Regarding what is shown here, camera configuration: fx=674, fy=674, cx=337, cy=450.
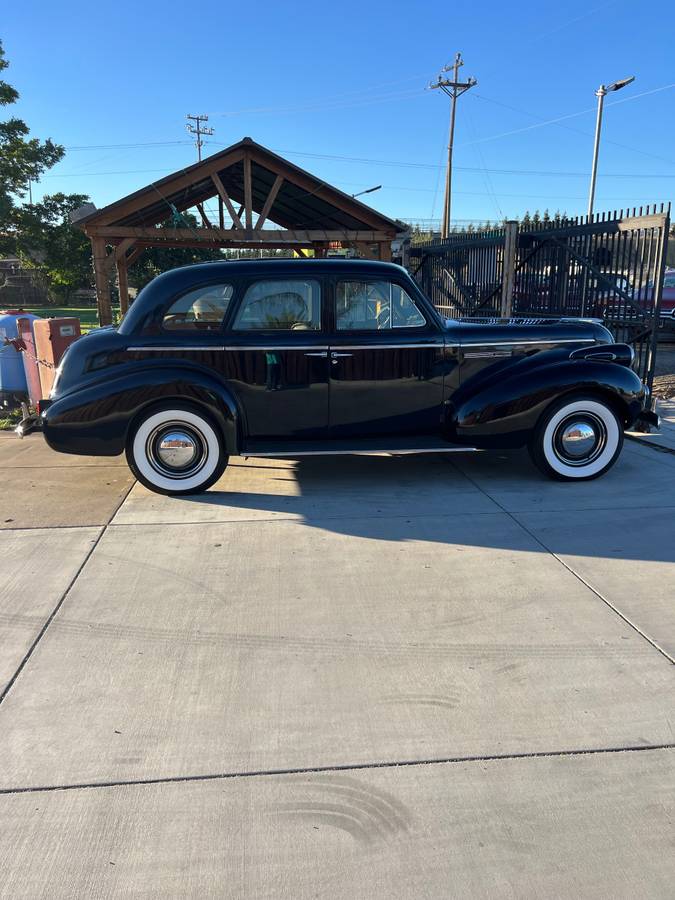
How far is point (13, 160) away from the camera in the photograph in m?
23.1

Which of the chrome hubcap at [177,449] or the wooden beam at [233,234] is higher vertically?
the wooden beam at [233,234]

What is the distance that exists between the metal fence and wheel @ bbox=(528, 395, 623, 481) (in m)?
2.70

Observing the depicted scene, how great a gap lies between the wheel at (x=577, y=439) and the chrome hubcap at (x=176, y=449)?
2786 millimetres

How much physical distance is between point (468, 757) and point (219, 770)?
36.1 inches

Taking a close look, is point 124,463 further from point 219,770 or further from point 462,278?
point 462,278

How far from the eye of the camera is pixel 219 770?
2445 millimetres

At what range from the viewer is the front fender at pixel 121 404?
205 inches

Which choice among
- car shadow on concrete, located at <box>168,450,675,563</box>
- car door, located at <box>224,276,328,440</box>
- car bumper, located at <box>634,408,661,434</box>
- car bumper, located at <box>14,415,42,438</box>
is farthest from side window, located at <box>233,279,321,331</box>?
car bumper, located at <box>634,408,661,434</box>

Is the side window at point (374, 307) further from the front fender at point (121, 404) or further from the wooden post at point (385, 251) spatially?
the wooden post at point (385, 251)

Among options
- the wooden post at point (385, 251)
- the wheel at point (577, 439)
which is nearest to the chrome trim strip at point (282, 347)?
the wheel at point (577, 439)

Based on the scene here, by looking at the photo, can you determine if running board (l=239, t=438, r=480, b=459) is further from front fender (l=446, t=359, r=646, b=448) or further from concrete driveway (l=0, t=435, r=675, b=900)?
concrete driveway (l=0, t=435, r=675, b=900)

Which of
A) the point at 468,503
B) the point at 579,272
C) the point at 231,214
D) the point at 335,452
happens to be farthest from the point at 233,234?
the point at 468,503

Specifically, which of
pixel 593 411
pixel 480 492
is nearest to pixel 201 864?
pixel 480 492

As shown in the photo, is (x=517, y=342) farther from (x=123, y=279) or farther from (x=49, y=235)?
(x=49, y=235)
